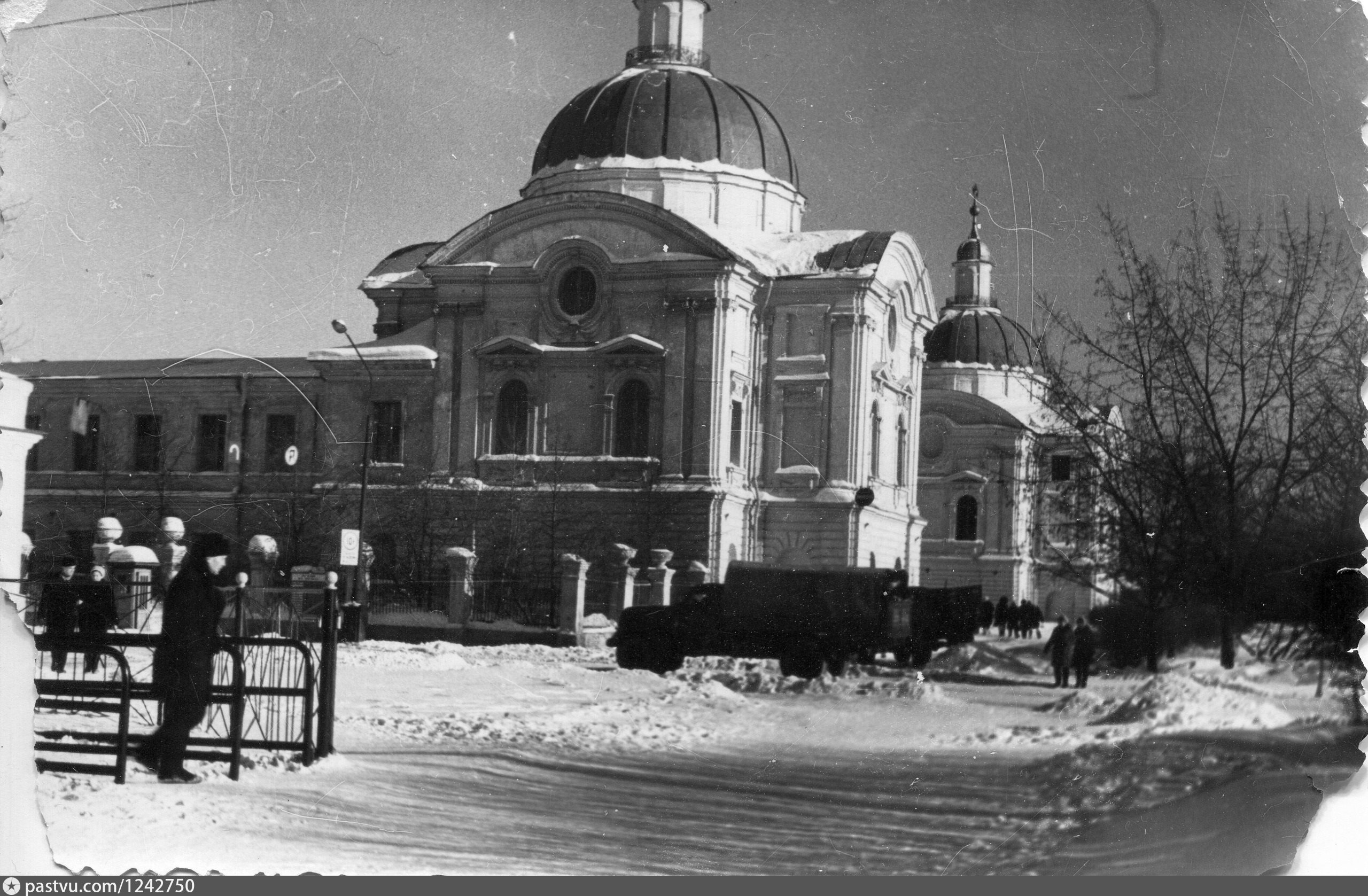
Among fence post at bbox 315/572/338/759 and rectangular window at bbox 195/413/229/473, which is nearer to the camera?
fence post at bbox 315/572/338/759

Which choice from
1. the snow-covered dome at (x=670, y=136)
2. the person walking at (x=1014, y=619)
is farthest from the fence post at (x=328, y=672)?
the person walking at (x=1014, y=619)

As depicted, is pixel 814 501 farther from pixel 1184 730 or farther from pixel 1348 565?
pixel 1348 565

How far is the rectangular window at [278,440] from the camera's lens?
4707mm

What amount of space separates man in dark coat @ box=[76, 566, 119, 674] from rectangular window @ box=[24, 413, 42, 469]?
419 mm

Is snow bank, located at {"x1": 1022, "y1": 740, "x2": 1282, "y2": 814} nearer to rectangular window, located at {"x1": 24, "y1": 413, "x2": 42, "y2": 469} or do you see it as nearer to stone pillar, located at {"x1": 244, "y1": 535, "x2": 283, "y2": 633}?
stone pillar, located at {"x1": 244, "y1": 535, "x2": 283, "y2": 633}

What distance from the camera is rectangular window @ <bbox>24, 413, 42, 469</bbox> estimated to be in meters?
4.73

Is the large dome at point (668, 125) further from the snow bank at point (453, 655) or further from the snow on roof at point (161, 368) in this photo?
the snow bank at point (453, 655)

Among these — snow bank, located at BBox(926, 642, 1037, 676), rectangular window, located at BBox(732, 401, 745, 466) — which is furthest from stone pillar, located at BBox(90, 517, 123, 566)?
snow bank, located at BBox(926, 642, 1037, 676)

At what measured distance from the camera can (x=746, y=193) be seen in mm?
4750

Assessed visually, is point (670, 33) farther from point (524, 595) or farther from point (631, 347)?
point (524, 595)

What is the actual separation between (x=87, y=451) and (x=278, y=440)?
2.00ft

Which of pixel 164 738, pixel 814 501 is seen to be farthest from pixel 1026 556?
pixel 164 738

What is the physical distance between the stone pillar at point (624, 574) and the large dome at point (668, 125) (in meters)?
1.24

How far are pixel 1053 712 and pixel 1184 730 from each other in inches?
18.1
